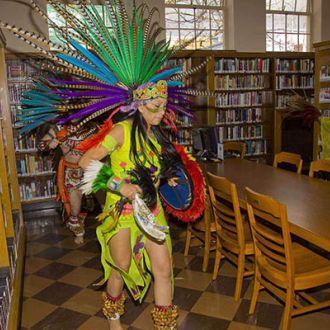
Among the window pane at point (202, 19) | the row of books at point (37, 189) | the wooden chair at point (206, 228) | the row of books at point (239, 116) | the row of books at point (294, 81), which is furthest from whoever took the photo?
the row of books at point (294, 81)

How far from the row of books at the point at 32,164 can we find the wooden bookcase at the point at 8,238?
4.13 feet

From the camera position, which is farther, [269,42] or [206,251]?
[269,42]

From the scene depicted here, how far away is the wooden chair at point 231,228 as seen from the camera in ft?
8.17

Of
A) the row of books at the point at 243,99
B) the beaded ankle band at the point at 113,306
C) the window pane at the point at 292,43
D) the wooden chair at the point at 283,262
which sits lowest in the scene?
the beaded ankle band at the point at 113,306

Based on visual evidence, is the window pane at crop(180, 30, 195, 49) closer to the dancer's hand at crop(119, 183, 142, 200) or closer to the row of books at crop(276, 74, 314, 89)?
the row of books at crop(276, 74, 314, 89)

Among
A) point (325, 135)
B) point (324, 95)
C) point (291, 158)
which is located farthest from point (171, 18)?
point (291, 158)

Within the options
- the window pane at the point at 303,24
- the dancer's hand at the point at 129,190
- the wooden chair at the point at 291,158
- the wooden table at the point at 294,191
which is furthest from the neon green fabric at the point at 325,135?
the window pane at the point at 303,24

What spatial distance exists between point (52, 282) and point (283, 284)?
1.89m

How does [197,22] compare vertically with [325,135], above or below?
above

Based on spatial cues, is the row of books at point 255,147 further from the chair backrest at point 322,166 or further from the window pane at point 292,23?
the chair backrest at point 322,166

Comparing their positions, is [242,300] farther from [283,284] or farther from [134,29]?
[134,29]

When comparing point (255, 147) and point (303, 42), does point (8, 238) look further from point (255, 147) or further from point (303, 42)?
point (303, 42)

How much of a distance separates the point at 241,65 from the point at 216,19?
1.04 m

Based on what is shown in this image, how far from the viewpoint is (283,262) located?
206 cm
